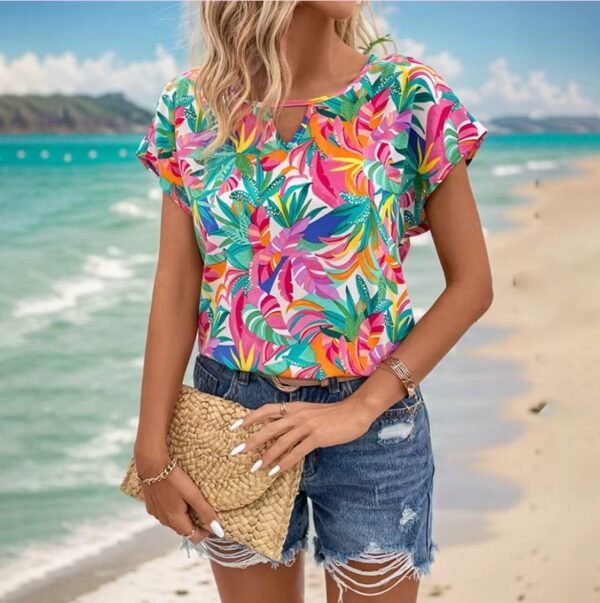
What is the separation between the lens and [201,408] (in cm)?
158

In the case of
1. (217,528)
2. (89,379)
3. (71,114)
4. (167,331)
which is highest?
(167,331)

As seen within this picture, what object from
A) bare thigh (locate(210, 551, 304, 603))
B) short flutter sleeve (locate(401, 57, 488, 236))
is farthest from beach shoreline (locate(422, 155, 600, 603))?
short flutter sleeve (locate(401, 57, 488, 236))

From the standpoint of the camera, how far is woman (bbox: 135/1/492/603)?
4.96 feet

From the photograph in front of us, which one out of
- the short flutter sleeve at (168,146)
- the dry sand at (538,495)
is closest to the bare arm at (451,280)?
the short flutter sleeve at (168,146)

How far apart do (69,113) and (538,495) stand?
1993 cm

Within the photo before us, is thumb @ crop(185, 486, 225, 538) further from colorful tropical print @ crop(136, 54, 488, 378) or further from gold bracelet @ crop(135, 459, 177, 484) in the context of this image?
colorful tropical print @ crop(136, 54, 488, 378)

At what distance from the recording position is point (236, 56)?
5.07 feet

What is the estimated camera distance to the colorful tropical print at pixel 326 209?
151 centimetres

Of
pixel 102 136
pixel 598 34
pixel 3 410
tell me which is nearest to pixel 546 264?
pixel 3 410

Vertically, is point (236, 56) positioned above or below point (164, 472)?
above

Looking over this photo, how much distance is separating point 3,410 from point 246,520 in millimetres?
4925

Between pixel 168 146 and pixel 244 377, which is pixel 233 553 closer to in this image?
pixel 244 377

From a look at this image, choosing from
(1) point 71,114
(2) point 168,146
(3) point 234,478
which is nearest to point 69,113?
(1) point 71,114

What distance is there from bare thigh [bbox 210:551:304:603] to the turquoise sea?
1949 millimetres
